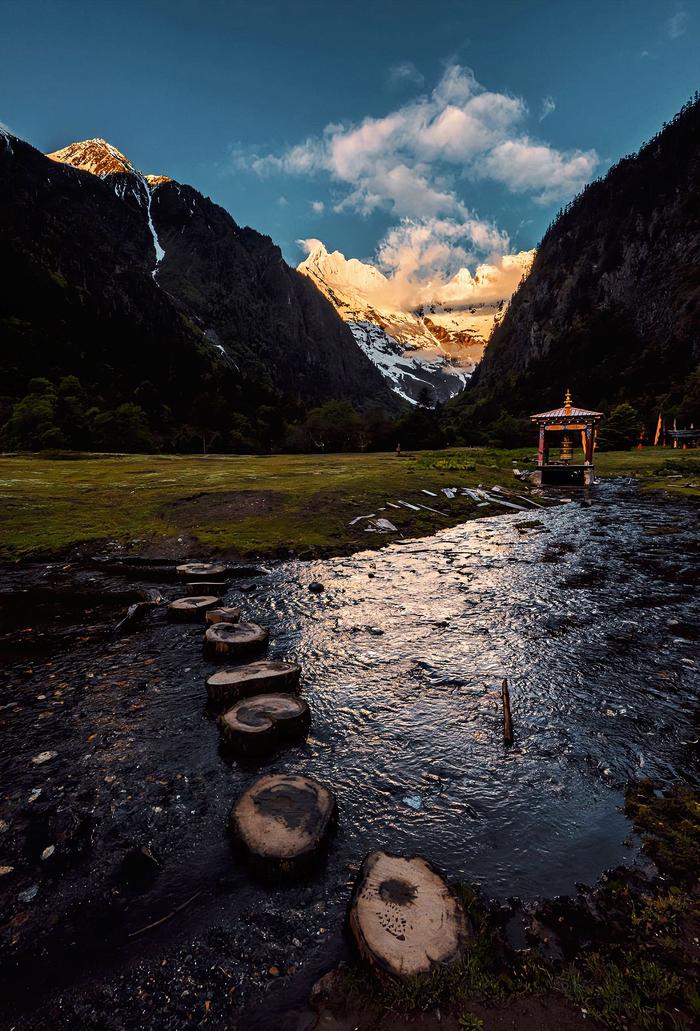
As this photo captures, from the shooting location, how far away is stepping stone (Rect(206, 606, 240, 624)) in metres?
10.0

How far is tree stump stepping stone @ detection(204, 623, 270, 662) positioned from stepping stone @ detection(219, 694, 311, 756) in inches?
82.7

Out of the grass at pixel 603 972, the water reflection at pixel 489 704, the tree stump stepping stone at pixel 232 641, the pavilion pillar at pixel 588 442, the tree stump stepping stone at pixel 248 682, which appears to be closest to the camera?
the grass at pixel 603 972

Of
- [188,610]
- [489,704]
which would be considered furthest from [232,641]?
[489,704]

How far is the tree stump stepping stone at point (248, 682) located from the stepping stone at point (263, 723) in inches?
13.9

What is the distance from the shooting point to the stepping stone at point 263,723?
5914 millimetres

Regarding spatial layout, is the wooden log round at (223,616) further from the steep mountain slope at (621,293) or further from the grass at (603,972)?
the steep mountain slope at (621,293)

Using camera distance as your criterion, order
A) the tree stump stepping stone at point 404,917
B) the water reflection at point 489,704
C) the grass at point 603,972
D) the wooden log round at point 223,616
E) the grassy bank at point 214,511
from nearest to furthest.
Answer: the grass at point 603,972
the tree stump stepping stone at point 404,917
the water reflection at point 489,704
the wooden log round at point 223,616
the grassy bank at point 214,511

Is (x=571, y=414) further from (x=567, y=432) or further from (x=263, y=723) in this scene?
(x=263, y=723)

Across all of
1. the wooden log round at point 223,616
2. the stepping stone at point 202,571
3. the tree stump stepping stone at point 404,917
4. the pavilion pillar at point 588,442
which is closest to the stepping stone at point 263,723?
the tree stump stepping stone at point 404,917

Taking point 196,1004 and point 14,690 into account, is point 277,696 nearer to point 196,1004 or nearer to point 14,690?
point 196,1004

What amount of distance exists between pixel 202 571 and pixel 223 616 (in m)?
4.22

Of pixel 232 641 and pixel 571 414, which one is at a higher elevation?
pixel 571 414

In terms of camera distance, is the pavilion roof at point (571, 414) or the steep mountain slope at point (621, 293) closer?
the pavilion roof at point (571, 414)

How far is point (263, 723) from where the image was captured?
607cm
